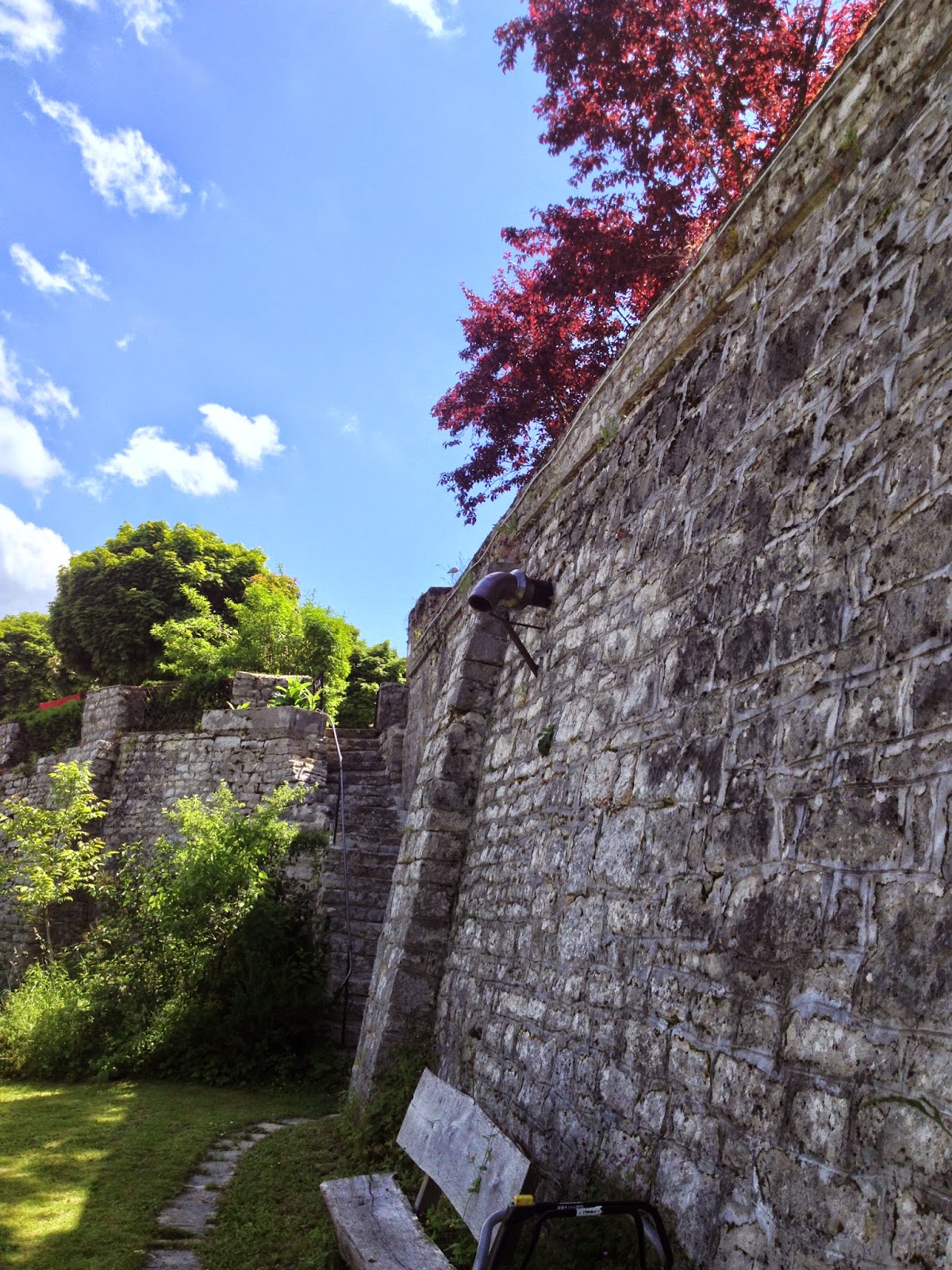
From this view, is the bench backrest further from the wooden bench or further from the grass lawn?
the grass lawn

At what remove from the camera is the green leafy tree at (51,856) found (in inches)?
373

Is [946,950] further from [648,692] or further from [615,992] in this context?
[648,692]

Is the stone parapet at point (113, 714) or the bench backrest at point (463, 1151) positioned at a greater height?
the stone parapet at point (113, 714)

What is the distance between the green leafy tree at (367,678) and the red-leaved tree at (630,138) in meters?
6.77

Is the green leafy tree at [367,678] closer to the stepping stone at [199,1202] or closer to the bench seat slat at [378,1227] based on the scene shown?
the stepping stone at [199,1202]

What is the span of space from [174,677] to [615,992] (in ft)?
43.2

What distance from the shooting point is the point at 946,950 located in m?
1.75

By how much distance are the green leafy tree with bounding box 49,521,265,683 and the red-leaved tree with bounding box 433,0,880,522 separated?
925cm

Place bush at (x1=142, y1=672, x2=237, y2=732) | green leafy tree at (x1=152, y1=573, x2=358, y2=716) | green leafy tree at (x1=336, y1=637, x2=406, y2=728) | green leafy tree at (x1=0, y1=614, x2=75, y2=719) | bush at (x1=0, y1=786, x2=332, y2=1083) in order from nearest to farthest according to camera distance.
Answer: bush at (x1=0, y1=786, x2=332, y2=1083) < bush at (x1=142, y1=672, x2=237, y2=732) < green leafy tree at (x1=152, y1=573, x2=358, y2=716) < green leafy tree at (x1=336, y1=637, x2=406, y2=728) < green leafy tree at (x1=0, y1=614, x2=75, y2=719)

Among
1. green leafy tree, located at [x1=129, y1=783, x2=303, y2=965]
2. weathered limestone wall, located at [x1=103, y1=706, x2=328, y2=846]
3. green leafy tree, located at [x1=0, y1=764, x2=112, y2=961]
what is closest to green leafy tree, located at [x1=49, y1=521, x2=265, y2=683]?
weathered limestone wall, located at [x1=103, y1=706, x2=328, y2=846]

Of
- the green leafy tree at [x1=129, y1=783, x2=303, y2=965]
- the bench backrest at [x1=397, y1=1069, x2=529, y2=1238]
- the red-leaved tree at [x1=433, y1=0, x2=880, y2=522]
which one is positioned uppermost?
the red-leaved tree at [x1=433, y1=0, x2=880, y2=522]

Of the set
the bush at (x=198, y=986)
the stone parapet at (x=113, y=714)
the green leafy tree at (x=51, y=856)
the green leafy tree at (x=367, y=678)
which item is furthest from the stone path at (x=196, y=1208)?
the green leafy tree at (x=367, y=678)

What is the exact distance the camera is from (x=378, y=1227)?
3.13 m

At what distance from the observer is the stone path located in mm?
3504
